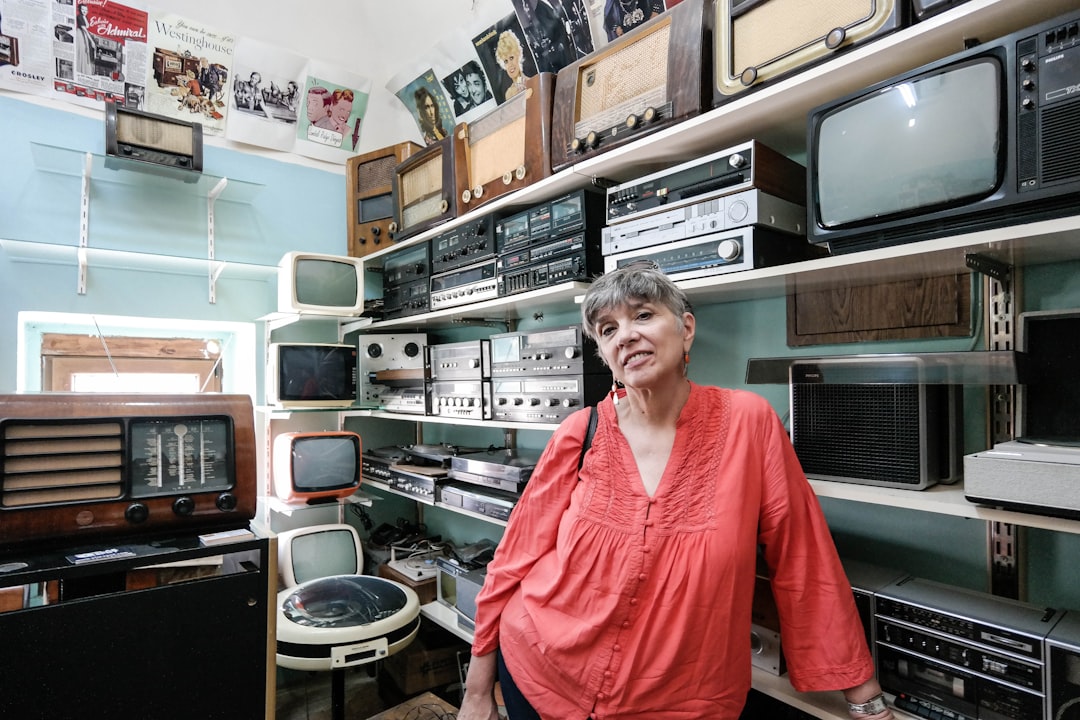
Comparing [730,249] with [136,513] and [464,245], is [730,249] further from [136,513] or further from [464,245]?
[136,513]

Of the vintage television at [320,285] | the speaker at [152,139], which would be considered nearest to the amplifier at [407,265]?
the vintage television at [320,285]

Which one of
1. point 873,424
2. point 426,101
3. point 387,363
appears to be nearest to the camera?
point 873,424

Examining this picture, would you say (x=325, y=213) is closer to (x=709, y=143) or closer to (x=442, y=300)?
(x=442, y=300)

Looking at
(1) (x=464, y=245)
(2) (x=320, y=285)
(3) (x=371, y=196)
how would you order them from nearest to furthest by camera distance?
(1) (x=464, y=245), (2) (x=320, y=285), (3) (x=371, y=196)

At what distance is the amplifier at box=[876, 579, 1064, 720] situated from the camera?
96cm

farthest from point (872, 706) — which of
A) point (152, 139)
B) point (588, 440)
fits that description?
point (152, 139)

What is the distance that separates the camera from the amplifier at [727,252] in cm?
130

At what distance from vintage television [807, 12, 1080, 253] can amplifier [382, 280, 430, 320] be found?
158cm

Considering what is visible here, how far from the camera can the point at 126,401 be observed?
53.5 inches

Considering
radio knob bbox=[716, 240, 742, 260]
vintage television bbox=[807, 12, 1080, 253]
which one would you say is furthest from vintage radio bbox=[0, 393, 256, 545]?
vintage television bbox=[807, 12, 1080, 253]

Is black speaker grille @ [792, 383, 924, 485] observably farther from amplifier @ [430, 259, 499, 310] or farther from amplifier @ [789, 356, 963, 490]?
amplifier @ [430, 259, 499, 310]

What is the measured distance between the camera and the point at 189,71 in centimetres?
248

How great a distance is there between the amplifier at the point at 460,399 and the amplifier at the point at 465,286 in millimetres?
302

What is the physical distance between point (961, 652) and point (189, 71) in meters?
3.21
